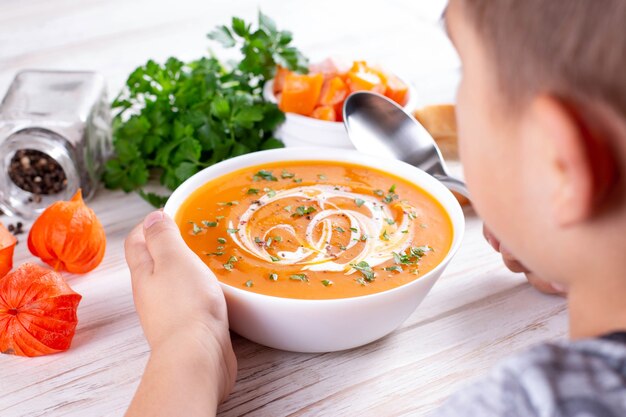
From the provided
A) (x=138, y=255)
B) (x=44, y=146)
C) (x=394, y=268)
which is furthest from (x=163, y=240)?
(x=44, y=146)

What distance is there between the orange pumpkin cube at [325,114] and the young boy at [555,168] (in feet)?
2.77

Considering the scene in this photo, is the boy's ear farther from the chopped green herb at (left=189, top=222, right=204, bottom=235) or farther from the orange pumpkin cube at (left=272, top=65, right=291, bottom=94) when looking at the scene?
the orange pumpkin cube at (left=272, top=65, right=291, bottom=94)

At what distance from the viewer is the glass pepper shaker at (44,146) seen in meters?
1.54

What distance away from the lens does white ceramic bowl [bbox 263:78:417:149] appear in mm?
1642

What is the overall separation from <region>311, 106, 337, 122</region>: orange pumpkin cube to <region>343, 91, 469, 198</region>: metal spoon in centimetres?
6

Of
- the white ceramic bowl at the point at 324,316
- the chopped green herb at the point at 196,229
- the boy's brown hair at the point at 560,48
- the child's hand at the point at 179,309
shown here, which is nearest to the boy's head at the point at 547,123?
the boy's brown hair at the point at 560,48

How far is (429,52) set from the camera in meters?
2.25

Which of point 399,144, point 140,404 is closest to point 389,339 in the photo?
point 140,404

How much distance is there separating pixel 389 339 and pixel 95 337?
446mm

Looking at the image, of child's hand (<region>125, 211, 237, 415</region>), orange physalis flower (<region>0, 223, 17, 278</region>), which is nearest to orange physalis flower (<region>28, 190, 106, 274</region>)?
orange physalis flower (<region>0, 223, 17, 278</region>)

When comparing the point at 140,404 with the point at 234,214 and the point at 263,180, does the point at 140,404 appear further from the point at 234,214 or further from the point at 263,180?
the point at 263,180

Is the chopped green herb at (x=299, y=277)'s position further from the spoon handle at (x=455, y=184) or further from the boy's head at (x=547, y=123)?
the spoon handle at (x=455, y=184)

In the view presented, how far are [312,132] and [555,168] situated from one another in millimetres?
992

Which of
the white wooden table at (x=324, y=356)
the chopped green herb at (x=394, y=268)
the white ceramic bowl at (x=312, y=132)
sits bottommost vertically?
the white wooden table at (x=324, y=356)
